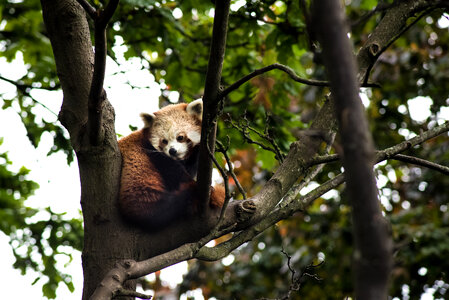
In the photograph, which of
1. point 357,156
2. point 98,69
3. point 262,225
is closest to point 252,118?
point 262,225

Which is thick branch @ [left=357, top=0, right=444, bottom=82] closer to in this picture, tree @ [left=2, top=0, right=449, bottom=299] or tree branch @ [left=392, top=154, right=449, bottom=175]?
tree @ [left=2, top=0, right=449, bottom=299]

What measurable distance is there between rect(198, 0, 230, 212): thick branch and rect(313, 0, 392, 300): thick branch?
108 cm

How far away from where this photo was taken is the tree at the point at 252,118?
1.04m

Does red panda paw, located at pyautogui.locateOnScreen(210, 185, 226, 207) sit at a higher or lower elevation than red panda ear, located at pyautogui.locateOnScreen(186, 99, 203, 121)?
lower

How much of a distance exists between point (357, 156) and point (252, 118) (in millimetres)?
3391

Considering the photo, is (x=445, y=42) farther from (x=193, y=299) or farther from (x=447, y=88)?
(x=193, y=299)

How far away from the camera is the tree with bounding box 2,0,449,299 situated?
104 cm

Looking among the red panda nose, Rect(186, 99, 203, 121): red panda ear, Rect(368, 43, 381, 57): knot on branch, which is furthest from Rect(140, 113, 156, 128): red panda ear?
Rect(368, 43, 381, 57): knot on branch

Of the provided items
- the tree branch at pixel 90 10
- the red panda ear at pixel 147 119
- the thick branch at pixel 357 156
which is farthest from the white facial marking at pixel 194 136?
the thick branch at pixel 357 156

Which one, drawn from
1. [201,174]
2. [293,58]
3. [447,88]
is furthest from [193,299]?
[201,174]

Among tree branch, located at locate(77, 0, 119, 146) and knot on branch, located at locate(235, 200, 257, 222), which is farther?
knot on branch, located at locate(235, 200, 257, 222)

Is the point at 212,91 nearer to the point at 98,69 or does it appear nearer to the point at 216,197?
the point at 98,69

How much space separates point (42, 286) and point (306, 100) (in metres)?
4.81

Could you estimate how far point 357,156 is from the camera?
1023 millimetres
